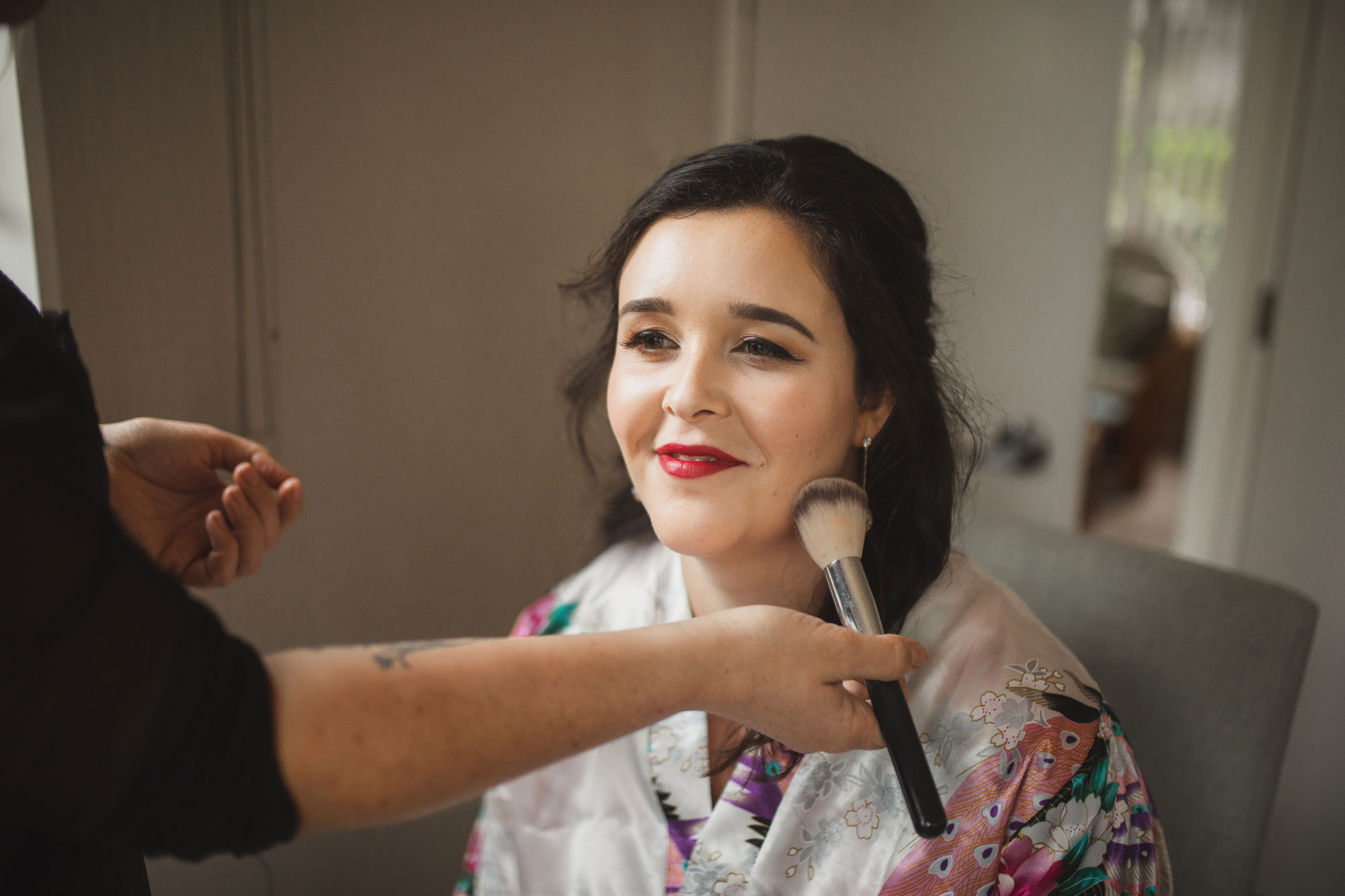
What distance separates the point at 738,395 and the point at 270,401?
67 centimetres

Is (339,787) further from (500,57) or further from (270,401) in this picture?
(500,57)

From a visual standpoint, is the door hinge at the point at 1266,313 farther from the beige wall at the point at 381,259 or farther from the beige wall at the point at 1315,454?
the beige wall at the point at 381,259

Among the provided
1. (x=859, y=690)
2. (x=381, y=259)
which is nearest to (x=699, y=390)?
(x=859, y=690)

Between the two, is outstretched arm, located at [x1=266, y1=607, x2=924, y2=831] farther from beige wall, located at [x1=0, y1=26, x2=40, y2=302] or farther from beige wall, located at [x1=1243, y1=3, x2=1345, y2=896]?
beige wall, located at [x1=1243, y1=3, x2=1345, y2=896]

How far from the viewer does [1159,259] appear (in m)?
4.29

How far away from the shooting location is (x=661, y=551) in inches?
45.5

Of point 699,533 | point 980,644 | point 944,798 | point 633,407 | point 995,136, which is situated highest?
→ point 995,136

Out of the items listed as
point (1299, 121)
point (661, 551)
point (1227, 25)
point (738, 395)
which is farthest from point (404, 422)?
point (1227, 25)

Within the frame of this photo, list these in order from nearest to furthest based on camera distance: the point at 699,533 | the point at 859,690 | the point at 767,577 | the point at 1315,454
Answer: the point at 859,690 → the point at 699,533 → the point at 767,577 → the point at 1315,454

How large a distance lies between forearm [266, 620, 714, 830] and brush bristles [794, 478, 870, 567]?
0.20 m

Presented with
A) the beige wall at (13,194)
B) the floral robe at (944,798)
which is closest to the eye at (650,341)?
the floral robe at (944,798)

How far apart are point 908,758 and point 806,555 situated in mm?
333

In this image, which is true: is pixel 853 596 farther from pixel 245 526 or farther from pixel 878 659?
pixel 245 526

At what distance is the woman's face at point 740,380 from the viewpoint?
833mm
